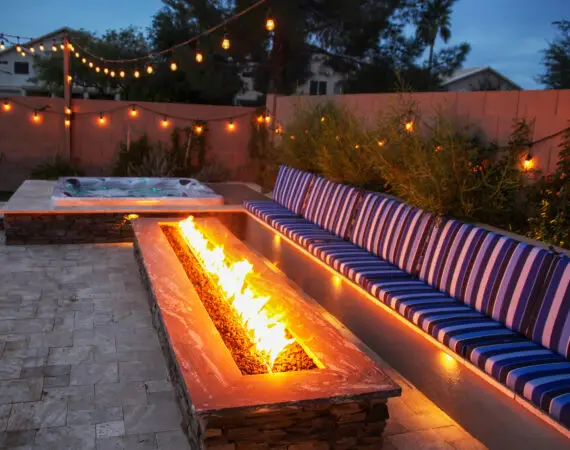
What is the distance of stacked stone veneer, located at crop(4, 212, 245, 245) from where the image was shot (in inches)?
272

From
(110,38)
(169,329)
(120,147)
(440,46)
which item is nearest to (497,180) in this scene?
(169,329)

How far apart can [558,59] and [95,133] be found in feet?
45.7

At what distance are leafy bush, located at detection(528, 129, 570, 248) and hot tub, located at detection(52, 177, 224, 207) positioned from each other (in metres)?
4.59

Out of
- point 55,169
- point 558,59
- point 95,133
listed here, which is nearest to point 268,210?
point 55,169

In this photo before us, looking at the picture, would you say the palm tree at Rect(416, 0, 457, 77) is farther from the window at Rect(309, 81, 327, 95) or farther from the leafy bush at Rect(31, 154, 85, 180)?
the window at Rect(309, 81, 327, 95)

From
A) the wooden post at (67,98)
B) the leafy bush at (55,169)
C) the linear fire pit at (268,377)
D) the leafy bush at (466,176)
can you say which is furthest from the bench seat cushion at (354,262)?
the wooden post at (67,98)

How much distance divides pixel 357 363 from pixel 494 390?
73 cm

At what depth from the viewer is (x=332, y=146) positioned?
7004mm

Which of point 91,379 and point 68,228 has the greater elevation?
point 68,228

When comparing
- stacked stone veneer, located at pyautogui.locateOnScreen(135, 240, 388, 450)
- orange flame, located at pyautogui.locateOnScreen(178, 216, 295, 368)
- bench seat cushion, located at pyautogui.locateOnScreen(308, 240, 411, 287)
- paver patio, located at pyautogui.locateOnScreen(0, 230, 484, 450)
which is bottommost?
paver patio, located at pyautogui.locateOnScreen(0, 230, 484, 450)

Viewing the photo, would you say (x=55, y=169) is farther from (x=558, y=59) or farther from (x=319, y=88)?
(x=319, y=88)

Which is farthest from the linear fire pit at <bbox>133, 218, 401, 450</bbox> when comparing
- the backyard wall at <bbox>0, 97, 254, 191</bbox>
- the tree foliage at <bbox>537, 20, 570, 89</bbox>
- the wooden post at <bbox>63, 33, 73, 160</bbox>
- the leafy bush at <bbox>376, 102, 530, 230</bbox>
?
the tree foliage at <bbox>537, 20, 570, 89</bbox>

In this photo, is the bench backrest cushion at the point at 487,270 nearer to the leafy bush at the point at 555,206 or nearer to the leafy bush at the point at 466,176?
the leafy bush at the point at 466,176

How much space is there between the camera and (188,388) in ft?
9.05
